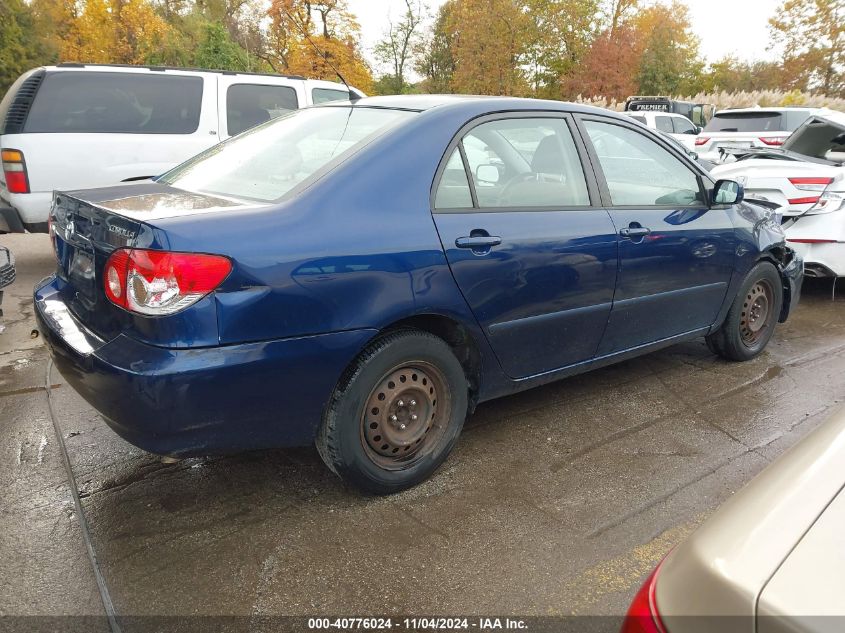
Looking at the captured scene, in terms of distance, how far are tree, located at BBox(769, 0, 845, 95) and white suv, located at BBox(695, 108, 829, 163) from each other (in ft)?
100

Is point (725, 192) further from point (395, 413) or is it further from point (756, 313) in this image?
point (395, 413)

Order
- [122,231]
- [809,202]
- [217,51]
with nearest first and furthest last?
[122,231] < [809,202] < [217,51]

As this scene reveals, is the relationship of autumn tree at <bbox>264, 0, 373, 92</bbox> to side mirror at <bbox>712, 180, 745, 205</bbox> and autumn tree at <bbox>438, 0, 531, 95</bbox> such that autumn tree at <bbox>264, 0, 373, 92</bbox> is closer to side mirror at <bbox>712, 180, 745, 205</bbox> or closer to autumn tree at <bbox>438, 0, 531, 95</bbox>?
autumn tree at <bbox>438, 0, 531, 95</bbox>

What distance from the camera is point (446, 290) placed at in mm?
2711

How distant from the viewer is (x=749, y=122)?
41.7 feet

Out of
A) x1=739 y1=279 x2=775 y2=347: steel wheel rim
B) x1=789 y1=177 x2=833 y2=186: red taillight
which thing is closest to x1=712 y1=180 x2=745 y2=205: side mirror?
x1=739 y1=279 x2=775 y2=347: steel wheel rim

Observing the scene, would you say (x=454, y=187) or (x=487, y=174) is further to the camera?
(x=487, y=174)

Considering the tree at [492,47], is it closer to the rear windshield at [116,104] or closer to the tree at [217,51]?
the tree at [217,51]

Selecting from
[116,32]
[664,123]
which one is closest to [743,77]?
[664,123]

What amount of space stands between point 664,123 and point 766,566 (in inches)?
614

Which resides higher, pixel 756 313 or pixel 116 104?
pixel 116 104

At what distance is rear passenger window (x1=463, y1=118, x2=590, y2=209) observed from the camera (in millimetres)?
2986

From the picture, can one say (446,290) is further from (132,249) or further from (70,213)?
(70,213)

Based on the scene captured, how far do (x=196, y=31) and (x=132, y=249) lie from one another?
117 feet
